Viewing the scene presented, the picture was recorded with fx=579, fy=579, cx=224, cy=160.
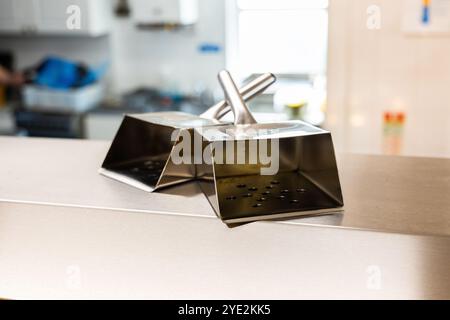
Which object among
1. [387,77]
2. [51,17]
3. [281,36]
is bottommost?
[387,77]

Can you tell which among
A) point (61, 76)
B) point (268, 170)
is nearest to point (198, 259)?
point (268, 170)

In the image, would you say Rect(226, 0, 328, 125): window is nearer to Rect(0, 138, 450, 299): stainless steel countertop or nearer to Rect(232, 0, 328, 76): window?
Rect(232, 0, 328, 76): window

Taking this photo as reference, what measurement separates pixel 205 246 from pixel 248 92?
306 millimetres

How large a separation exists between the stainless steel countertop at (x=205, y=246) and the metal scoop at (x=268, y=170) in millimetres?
25

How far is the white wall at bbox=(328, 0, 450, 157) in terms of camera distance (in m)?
2.74

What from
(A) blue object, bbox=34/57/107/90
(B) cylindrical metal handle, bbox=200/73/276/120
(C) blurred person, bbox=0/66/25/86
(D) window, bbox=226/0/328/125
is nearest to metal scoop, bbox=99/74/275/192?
(B) cylindrical metal handle, bbox=200/73/276/120

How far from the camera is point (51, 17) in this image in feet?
12.9

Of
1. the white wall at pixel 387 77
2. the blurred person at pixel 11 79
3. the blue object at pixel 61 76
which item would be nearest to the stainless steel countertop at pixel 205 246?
the white wall at pixel 387 77

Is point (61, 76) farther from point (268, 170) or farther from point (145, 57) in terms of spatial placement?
point (268, 170)

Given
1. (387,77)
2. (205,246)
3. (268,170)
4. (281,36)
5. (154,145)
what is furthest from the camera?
(281,36)

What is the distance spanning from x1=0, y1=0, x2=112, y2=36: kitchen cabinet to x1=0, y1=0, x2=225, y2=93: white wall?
23cm

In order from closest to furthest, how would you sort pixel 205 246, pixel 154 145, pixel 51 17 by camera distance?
1. pixel 205 246
2. pixel 154 145
3. pixel 51 17

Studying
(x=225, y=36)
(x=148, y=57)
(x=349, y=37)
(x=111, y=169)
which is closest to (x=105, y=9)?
(x=148, y=57)
